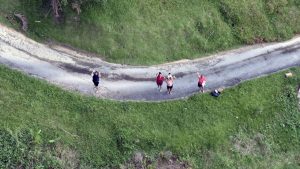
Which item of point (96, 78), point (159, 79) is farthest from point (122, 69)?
point (96, 78)

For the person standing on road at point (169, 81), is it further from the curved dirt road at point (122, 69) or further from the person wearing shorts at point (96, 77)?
the person wearing shorts at point (96, 77)

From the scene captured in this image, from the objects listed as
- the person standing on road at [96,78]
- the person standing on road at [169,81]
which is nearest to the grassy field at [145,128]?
the person standing on road at [169,81]

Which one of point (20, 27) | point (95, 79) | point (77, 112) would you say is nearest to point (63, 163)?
point (77, 112)

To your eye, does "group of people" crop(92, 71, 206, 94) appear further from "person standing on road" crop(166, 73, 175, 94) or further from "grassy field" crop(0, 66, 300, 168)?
"grassy field" crop(0, 66, 300, 168)

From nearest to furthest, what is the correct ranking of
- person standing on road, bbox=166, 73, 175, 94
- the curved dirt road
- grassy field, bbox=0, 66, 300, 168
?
grassy field, bbox=0, 66, 300, 168
person standing on road, bbox=166, 73, 175, 94
the curved dirt road

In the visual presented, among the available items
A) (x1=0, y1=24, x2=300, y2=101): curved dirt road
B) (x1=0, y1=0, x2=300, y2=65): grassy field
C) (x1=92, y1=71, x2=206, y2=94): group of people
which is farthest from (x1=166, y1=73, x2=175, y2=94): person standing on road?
(x1=0, y1=0, x2=300, y2=65): grassy field

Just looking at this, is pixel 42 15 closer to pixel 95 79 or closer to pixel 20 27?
pixel 20 27
